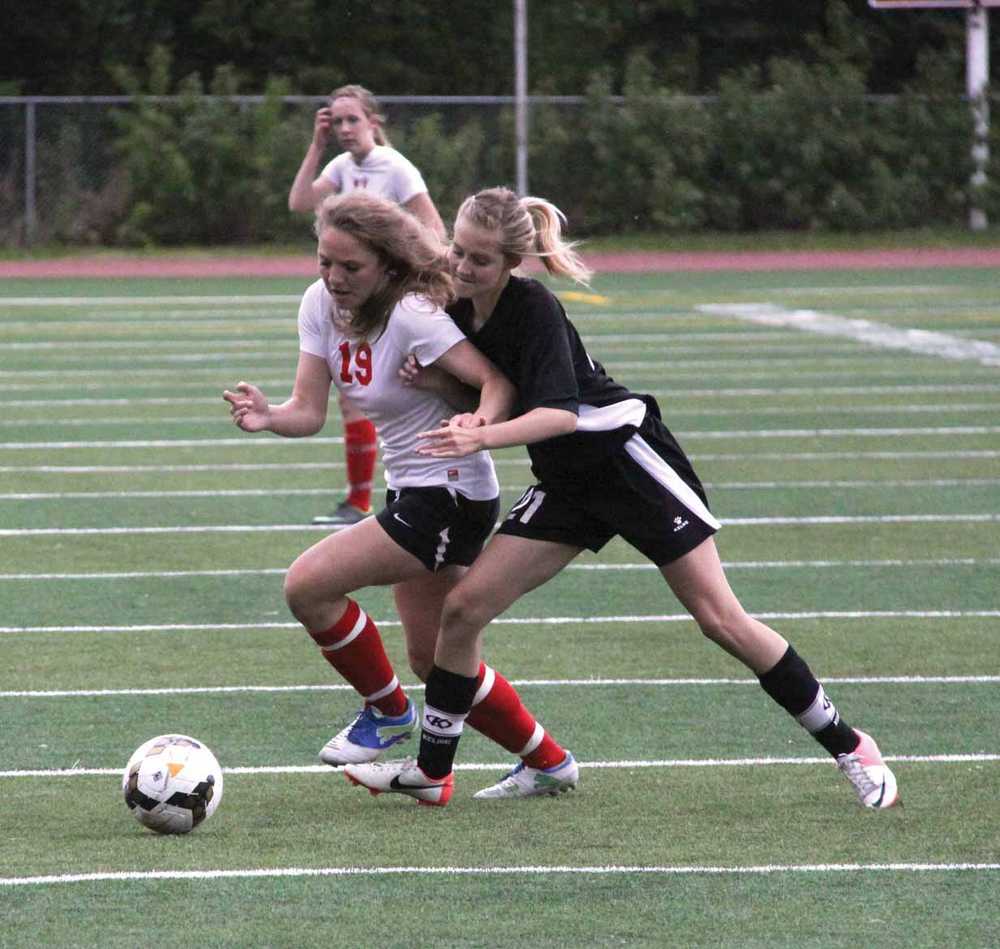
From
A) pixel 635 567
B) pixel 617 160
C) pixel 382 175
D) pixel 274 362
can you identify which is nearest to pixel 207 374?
pixel 274 362

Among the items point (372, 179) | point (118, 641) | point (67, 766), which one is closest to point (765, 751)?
A: point (67, 766)

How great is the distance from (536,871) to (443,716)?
701mm

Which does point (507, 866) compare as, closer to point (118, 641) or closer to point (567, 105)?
point (118, 641)

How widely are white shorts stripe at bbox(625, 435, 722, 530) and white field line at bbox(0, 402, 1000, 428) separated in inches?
377

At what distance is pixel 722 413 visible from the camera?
1534cm

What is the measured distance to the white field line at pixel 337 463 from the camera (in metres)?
12.8

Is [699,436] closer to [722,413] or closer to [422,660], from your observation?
[722,413]

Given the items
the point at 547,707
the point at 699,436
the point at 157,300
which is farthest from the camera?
the point at 157,300

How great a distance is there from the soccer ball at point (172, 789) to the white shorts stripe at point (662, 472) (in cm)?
138

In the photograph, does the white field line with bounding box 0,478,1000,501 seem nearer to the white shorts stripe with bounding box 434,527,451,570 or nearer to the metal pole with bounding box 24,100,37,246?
the white shorts stripe with bounding box 434,527,451,570

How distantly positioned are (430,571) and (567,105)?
3012 centimetres

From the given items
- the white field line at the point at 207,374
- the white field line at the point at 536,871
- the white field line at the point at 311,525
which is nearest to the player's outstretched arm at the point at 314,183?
the white field line at the point at 311,525

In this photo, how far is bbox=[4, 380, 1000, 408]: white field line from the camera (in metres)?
16.2

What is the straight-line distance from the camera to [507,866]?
513 centimetres
